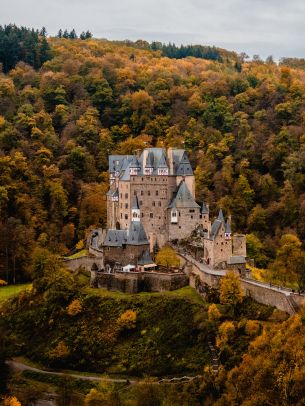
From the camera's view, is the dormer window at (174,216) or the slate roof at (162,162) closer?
the dormer window at (174,216)

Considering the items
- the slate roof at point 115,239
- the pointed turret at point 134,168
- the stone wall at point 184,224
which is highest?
the pointed turret at point 134,168

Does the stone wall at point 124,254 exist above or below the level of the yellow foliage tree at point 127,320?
above

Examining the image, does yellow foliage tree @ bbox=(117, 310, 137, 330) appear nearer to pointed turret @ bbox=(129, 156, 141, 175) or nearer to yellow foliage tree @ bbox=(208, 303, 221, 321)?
yellow foliage tree @ bbox=(208, 303, 221, 321)

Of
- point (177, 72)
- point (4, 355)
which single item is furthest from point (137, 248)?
point (177, 72)

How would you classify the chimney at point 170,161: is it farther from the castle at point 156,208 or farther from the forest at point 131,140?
the forest at point 131,140

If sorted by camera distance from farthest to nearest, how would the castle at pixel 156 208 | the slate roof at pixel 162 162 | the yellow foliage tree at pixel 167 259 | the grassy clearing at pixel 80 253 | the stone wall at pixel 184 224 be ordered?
the grassy clearing at pixel 80 253
the slate roof at pixel 162 162
the stone wall at pixel 184 224
the castle at pixel 156 208
the yellow foliage tree at pixel 167 259

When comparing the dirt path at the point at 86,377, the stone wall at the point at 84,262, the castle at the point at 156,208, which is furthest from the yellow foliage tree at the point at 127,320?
the stone wall at the point at 84,262

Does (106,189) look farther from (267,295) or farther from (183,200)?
(267,295)
